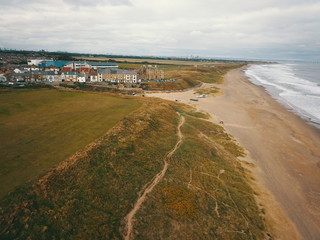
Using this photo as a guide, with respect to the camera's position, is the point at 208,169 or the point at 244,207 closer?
the point at 244,207

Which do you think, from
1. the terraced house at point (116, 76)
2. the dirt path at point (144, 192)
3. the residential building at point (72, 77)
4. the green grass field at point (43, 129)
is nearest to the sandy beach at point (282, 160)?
the dirt path at point (144, 192)

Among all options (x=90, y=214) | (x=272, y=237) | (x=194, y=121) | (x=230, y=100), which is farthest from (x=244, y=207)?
(x=230, y=100)

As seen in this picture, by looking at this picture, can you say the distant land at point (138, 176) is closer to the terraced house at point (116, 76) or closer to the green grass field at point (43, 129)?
the green grass field at point (43, 129)

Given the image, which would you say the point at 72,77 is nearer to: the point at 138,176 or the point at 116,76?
the point at 116,76

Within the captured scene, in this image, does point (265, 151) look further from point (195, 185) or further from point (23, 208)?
point (23, 208)

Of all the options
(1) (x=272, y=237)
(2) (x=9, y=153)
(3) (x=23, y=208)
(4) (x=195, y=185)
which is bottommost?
(1) (x=272, y=237)

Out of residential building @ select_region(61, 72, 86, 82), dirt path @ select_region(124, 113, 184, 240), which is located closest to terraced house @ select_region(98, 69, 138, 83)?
residential building @ select_region(61, 72, 86, 82)
